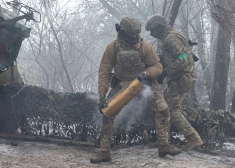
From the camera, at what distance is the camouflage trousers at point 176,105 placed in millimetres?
5676

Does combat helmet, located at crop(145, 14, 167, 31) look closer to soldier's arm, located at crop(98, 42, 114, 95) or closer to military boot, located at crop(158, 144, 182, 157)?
soldier's arm, located at crop(98, 42, 114, 95)

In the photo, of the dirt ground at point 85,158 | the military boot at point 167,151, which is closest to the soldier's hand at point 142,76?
the military boot at point 167,151

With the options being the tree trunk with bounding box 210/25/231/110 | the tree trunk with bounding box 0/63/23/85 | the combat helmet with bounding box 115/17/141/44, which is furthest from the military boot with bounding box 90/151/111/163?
the tree trunk with bounding box 210/25/231/110

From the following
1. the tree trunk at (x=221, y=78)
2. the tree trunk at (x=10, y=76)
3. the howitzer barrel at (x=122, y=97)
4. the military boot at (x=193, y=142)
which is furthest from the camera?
the tree trunk at (x=221, y=78)

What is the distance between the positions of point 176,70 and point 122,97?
1162 millimetres

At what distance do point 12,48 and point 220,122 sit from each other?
3.81 meters

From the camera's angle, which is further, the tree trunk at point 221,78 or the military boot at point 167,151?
the tree trunk at point 221,78

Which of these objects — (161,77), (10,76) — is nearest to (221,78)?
(161,77)

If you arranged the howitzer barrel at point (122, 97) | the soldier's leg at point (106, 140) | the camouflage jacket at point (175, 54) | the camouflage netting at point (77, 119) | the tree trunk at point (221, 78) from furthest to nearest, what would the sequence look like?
the tree trunk at point (221, 78) < the camouflage netting at point (77, 119) < the camouflage jacket at point (175, 54) < the soldier's leg at point (106, 140) < the howitzer barrel at point (122, 97)

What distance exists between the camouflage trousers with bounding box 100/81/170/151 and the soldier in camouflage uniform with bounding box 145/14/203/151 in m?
0.42

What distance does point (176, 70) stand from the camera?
573cm

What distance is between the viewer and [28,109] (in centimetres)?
664

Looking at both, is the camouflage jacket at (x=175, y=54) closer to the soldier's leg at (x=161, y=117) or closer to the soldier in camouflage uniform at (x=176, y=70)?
the soldier in camouflage uniform at (x=176, y=70)

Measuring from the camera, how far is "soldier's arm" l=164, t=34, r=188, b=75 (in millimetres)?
5660
